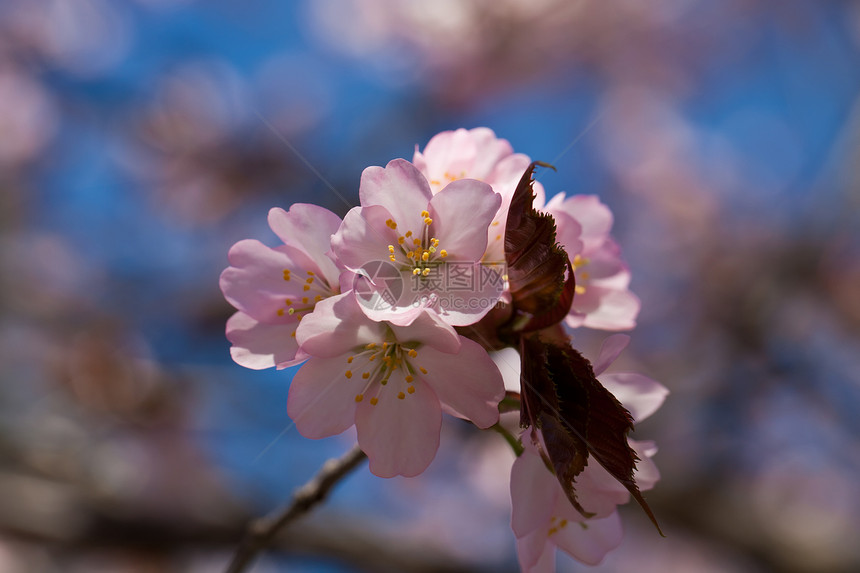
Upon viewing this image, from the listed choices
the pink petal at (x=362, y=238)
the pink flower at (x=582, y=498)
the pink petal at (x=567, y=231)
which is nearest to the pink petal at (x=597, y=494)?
the pink flower at (x=582, y=498)

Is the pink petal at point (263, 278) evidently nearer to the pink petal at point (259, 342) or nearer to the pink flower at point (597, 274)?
the pink petal at point (259, 342)

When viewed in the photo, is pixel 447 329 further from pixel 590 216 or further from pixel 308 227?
pixel 590 216

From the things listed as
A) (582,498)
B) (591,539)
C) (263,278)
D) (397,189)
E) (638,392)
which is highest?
(397,189)

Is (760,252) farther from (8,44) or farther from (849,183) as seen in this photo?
(8,44)

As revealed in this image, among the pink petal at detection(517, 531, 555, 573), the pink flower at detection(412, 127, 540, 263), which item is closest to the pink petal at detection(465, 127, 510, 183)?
the pink flower at detection(412, 127, 540, 263)

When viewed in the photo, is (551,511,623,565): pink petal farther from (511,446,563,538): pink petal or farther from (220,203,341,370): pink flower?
(220,203,341,370): pink flower

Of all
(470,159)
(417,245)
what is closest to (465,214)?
(417,245)
